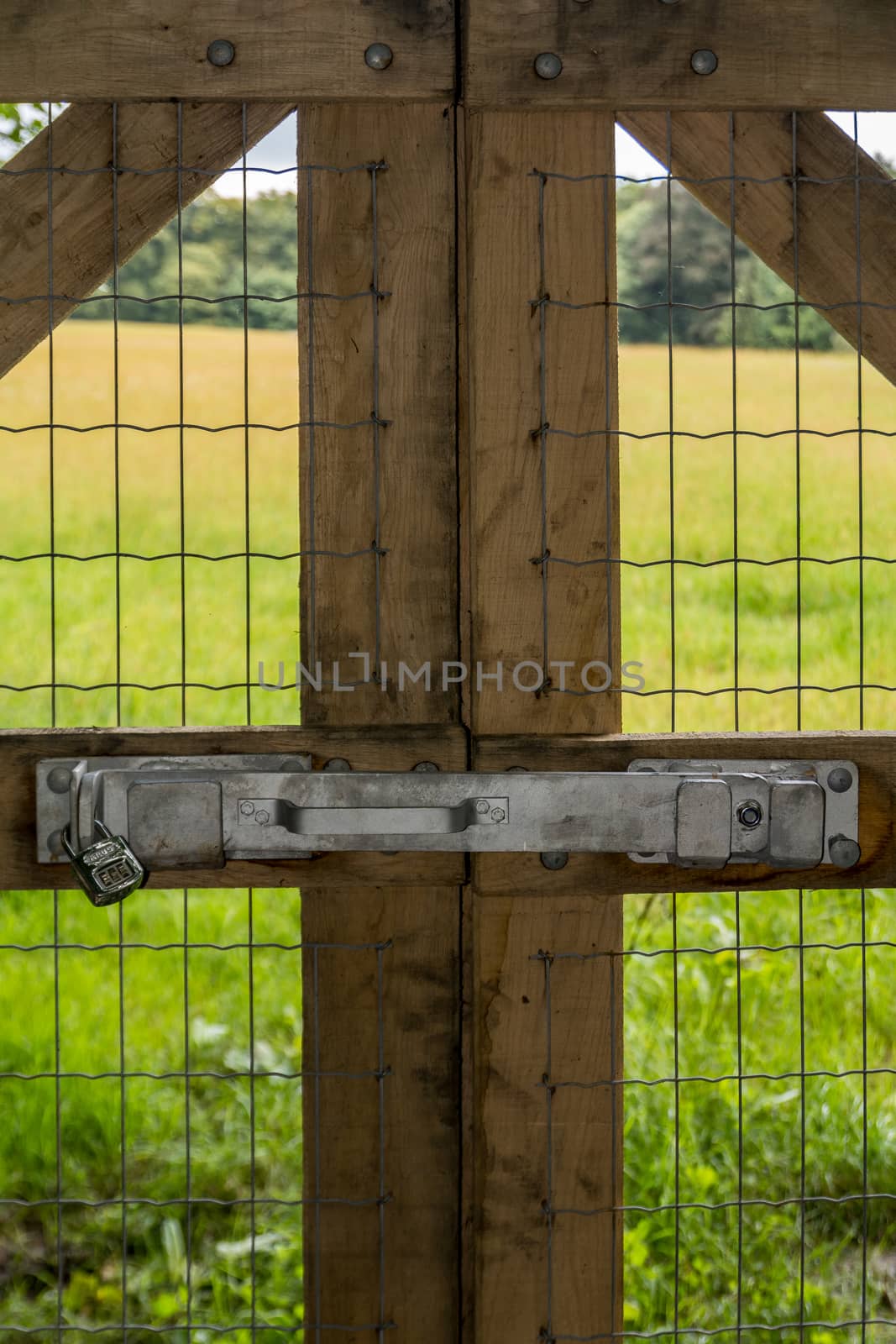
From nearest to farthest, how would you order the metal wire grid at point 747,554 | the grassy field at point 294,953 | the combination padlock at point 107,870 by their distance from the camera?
1. the combination padlock at point 107,870
2. the grassy field at point 294,953
3. the metal wire grid at point 747,554

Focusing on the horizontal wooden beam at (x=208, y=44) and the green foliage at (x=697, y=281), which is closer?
the horizontal wooden beam at (x=208, y=44)

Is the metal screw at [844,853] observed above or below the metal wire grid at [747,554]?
below

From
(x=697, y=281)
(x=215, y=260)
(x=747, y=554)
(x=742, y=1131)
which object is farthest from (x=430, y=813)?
(x=697, y=281)

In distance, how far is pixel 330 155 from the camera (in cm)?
150

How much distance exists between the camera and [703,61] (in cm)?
148

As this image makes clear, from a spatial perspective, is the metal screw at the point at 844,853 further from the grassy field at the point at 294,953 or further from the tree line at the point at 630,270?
the tree line at the point at 630,270

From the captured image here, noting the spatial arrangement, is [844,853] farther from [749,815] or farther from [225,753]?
[225,753]

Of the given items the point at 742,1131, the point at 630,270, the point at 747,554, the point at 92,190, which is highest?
the point at 630,270

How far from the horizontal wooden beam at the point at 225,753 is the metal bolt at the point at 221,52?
0.78 m

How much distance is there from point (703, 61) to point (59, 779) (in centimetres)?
114

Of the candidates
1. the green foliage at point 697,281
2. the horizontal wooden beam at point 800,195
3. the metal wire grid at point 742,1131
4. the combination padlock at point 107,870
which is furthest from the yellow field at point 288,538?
the combination padlock at point 107,870

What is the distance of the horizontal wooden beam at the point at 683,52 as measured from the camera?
1.47 meters

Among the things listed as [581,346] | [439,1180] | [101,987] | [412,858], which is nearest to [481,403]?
[581,346]

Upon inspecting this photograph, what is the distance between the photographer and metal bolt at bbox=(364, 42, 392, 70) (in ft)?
4.80
